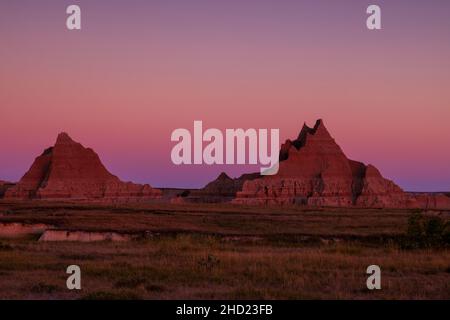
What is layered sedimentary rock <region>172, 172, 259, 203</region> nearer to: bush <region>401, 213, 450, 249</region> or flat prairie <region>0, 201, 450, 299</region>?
bush <region>401, 213, 450, 249</region>

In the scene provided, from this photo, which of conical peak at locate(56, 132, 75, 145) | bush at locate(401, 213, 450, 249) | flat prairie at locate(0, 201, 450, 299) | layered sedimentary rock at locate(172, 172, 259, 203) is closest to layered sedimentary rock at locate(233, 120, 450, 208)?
layered sedimentary rock at locate(172, 172, 259, 203)

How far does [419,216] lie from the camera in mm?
32906

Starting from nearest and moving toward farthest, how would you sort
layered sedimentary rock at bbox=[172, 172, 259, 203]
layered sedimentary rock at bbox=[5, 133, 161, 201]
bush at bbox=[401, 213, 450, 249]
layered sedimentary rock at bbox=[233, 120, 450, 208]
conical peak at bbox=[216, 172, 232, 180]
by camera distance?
bush at bbox=[401, 213, 450, 249] < layered sedimentary rock at bbox=[233, 120, 450, 208] < layered sedimentary rock at bbox=[172, 172, 259, 203] < conical peak at bbox=[216, 172, 232, 180] < layered sedimentary rock at bbox=[5, 133, 161, 201]

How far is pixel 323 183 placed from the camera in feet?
444

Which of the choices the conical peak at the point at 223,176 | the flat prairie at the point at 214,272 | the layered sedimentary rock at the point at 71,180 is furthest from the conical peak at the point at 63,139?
the flat prairie at the point at 214,272

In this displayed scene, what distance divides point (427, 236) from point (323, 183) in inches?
4128

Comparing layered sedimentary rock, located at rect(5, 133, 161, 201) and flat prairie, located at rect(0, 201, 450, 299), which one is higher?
layered sedimentary rock, located at rect(5, 133, 161, 201)

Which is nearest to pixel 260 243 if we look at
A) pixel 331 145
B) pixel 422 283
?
pixel 422 283

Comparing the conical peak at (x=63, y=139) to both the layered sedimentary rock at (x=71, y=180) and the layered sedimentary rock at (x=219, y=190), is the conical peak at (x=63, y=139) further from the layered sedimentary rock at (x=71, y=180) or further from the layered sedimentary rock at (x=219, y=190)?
the layered sedimentary rock at (x=219, y=190)

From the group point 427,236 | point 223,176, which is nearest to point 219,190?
point 223,176

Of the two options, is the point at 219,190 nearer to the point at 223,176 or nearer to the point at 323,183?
the point at 223,176

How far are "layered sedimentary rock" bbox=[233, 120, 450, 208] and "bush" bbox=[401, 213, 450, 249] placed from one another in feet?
315

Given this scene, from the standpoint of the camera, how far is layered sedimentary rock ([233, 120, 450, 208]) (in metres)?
132
